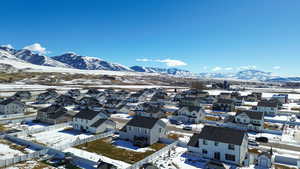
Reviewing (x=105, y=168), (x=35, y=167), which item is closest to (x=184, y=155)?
(x=105, y=168)

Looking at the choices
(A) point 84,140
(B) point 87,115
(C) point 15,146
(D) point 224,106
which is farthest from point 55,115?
(D) point 224,106

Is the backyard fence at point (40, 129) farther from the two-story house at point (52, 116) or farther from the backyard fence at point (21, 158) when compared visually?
the backyard fence at point (21, 158)

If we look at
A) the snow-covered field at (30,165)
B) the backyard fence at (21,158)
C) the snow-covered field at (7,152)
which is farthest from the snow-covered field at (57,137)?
the snow-covered field at (30,165)

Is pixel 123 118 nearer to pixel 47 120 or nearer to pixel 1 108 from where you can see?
pixel 47 120

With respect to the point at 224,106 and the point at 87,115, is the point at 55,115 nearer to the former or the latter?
the point at 87,115

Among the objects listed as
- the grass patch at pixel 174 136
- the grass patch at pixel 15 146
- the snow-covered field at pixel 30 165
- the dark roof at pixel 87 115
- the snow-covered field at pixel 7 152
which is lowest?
the snow-covered field at pixel 30 165
